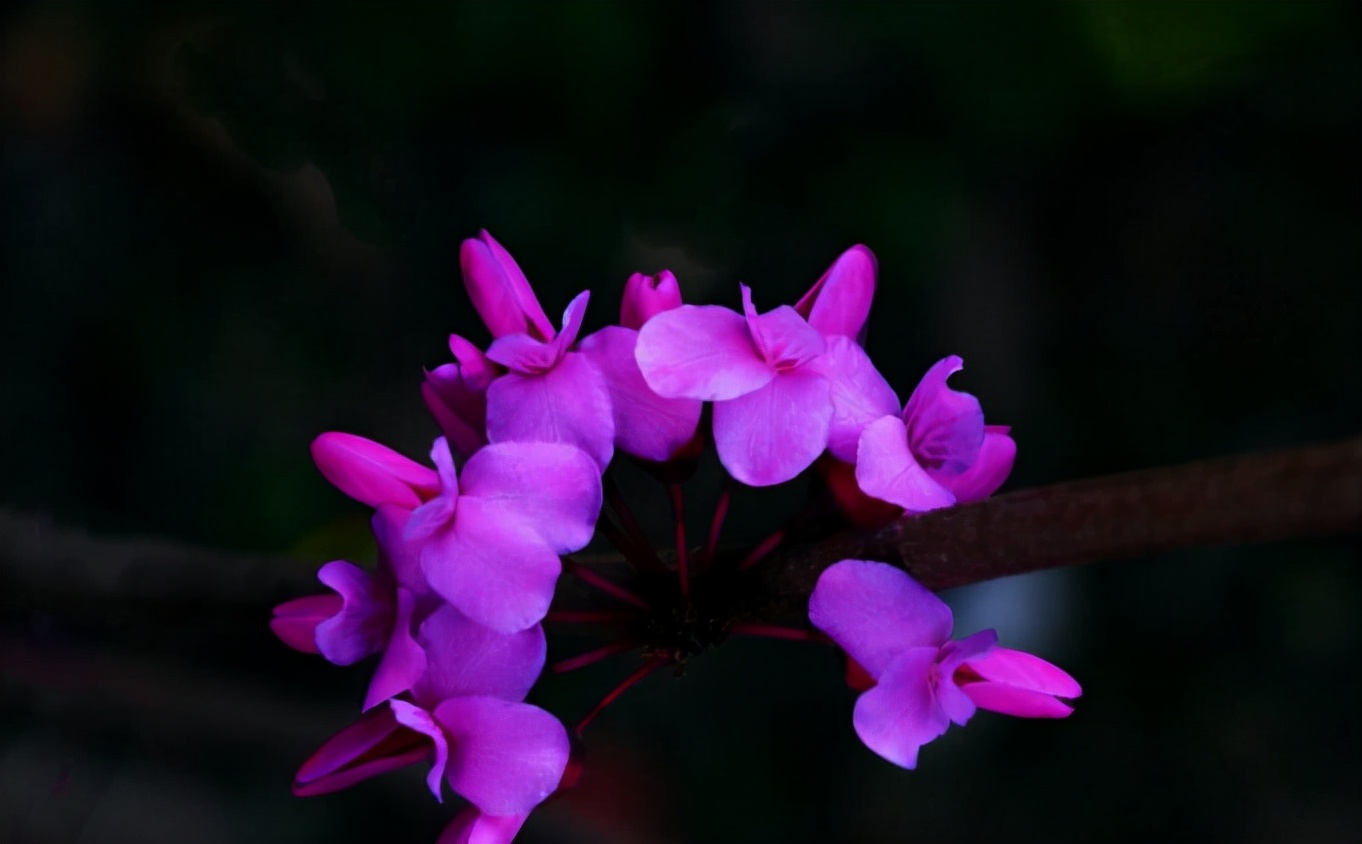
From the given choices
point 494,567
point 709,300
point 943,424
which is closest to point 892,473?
point 943,424

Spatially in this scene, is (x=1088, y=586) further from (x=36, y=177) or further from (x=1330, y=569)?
(x=36, y=177)

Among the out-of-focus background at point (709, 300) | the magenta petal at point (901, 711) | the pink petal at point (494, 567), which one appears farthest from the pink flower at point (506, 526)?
the out-of-focus background at point (709, 300)

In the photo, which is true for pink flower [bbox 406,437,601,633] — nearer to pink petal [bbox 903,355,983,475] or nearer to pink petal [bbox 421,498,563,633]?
pink petal [bbox 421,498,563,633]

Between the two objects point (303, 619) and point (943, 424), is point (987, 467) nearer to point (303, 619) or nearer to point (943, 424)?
point (943, 424)

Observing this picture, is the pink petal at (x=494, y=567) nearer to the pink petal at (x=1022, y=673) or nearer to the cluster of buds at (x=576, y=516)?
the cluster of buds at (x=576, y=516)

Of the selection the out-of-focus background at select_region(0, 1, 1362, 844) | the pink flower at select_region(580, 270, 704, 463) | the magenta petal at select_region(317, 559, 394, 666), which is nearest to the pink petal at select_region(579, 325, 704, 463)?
the pink flower at select_region(580, 270, 704, 463)

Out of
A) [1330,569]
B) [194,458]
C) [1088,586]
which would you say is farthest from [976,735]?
[194,458]

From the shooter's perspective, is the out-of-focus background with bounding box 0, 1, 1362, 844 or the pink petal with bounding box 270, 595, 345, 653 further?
the out-of-focus background with bounding box 0, 1, 1362, 844
